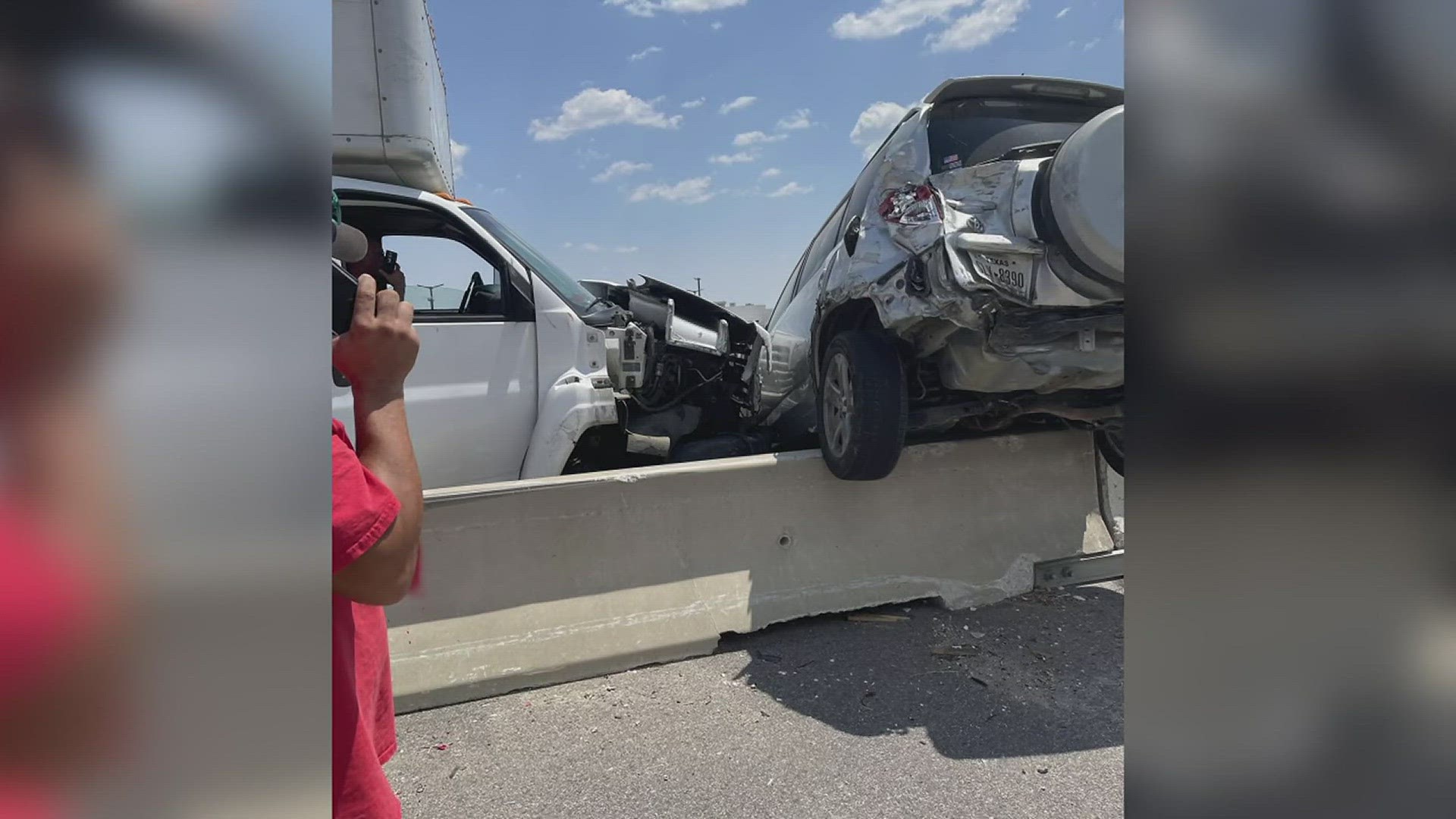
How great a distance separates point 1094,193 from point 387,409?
2527 mm

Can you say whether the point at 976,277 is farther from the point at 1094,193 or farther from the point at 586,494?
the point at 586,494

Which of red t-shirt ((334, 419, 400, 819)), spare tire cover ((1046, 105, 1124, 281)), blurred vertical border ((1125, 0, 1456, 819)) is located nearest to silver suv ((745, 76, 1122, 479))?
spare tire cover ((1046, 105, 1124, 281))

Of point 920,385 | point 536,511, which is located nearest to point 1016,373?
point 920,385

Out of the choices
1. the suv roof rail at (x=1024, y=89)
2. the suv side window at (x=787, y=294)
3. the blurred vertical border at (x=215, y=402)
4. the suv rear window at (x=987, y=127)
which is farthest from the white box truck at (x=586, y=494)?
the blurred vertical border at (x=215, y=402)

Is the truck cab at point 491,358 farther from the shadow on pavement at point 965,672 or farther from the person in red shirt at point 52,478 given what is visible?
the person in red shirt at point 52,478

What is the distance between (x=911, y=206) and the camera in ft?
11.6

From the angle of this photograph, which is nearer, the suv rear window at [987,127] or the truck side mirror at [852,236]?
the suv rear window at [987,127]

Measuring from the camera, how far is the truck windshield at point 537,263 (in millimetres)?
4633

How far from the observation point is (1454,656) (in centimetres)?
47

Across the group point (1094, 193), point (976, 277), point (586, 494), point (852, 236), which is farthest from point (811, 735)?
point (852, 236)

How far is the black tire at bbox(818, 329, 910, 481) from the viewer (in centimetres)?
385

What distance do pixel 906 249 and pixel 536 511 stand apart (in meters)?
2.15

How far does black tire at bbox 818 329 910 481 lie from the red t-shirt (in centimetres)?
281

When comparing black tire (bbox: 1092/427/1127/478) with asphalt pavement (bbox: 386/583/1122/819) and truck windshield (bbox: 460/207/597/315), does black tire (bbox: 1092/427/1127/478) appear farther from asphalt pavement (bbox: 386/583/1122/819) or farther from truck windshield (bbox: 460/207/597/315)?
truck windshield (bbox: 460/207/597/315)
